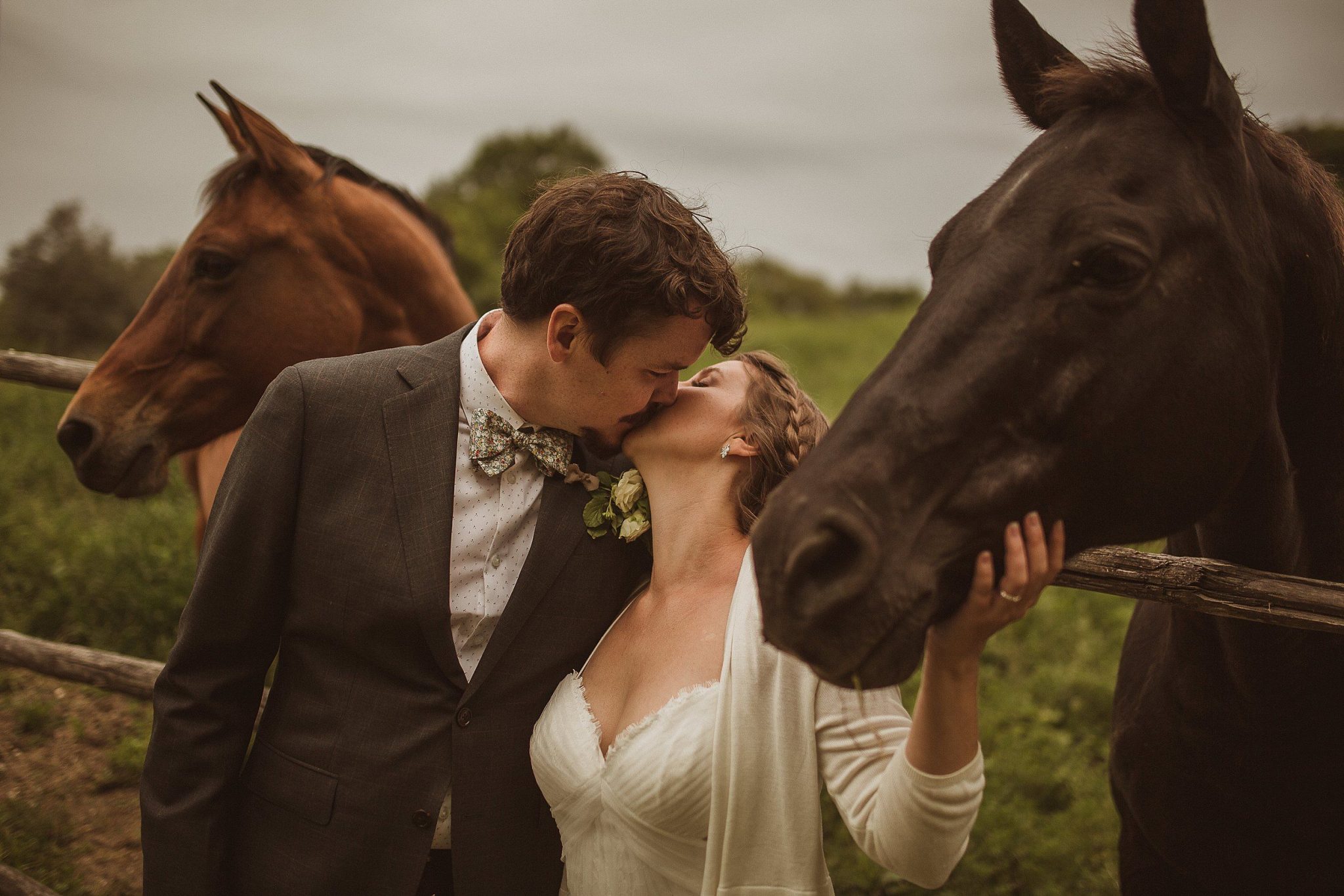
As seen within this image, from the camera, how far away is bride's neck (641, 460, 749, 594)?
203 centimetres

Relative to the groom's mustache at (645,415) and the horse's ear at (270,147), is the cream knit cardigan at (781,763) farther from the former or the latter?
the horse's ear at (270,147)

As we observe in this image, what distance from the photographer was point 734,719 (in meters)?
1.67

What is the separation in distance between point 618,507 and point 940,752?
3.33 feet

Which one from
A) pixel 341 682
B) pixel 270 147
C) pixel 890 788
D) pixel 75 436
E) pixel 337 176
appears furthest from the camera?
pixel 337 176

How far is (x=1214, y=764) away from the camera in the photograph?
191 centimetres

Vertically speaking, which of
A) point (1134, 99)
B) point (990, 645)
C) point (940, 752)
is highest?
point (1134, 99)

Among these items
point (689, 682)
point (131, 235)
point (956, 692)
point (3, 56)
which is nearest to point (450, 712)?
point (689, 682)

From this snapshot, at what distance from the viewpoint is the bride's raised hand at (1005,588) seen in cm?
121

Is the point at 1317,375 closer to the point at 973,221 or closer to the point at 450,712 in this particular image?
the point at 973,221

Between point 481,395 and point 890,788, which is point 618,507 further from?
point 890,788

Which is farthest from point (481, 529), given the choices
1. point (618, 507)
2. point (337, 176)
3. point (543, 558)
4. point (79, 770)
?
point (79, 770)

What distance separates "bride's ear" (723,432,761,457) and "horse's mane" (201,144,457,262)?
2.58 meters

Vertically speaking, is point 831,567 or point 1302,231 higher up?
point 1302,231

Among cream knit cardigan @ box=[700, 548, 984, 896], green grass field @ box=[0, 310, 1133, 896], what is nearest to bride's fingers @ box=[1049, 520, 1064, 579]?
cream knit cardigan @ box=[700, 548, 984, 896]
